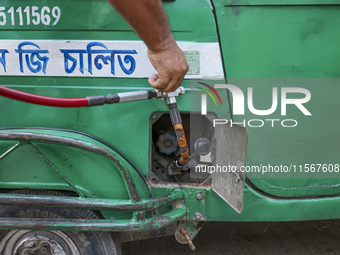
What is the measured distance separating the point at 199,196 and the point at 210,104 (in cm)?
47

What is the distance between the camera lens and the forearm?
1597 mm

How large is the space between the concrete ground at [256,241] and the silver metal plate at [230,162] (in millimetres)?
872

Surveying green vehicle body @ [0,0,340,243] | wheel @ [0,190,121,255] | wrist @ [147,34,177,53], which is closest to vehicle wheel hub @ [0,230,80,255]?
wheel @ [0,190,121,255]

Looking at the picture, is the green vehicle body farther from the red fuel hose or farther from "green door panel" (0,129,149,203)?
the red fuel hose

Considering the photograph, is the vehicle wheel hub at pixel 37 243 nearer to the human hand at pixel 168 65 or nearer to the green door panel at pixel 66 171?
the green door panel at pixel 66 171

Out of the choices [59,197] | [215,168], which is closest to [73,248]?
[59,197]

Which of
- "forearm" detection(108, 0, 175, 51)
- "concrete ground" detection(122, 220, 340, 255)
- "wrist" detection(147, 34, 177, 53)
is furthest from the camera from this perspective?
"concrete ground" detection(122, 220, 340, 255)

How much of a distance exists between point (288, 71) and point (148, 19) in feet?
2.89

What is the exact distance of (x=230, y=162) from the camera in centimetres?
229

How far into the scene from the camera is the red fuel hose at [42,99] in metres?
2.04

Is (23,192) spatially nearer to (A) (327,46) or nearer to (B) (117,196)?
(B) (117,196)

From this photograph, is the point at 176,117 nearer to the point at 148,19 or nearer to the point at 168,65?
the point at 168,65

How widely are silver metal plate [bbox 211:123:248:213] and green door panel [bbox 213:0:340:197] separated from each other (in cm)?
11
